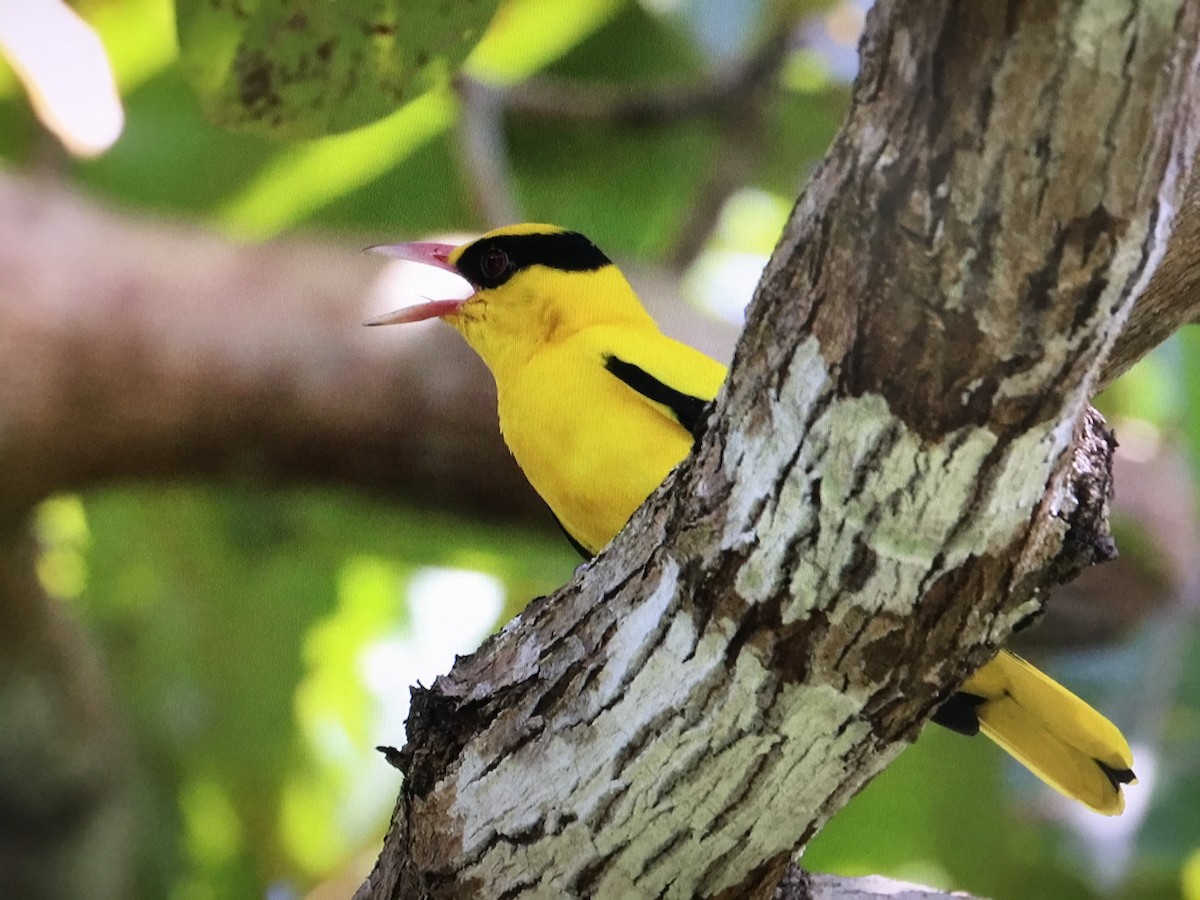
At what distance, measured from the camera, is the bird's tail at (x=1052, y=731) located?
5.72 feet

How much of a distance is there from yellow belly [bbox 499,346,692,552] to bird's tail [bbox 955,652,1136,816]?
0.49 meters

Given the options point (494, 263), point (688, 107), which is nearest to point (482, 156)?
point (688, 107)

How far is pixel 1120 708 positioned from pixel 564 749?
7.76 feet

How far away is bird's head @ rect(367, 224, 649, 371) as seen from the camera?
6.48 ft

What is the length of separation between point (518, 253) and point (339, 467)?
4.89 feet

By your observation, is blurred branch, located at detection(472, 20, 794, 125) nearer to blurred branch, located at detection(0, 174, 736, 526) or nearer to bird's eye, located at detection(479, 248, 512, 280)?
blurred branch, located at detection(0, 174, 736, 526)

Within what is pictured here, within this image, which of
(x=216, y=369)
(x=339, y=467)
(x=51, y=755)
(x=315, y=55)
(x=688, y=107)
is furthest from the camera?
(x=688, y=107)

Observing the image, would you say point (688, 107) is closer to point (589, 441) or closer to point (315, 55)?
point (589, 441)

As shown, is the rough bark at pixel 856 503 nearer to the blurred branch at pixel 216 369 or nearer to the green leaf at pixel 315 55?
the green leaf at pixel 315 55

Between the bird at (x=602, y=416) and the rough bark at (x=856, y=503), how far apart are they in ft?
1.37

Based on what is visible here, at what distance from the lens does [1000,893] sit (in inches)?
149

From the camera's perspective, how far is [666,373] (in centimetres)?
180

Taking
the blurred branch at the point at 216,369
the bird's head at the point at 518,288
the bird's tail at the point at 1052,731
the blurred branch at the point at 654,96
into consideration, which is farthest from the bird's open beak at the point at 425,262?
the blurred branch at the point at 654,96

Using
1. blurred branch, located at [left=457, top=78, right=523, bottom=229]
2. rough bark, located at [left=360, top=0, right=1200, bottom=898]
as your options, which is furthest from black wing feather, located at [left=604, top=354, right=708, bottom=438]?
blurred branch, located at [left=457, top=78, right=523, bottom=229]
